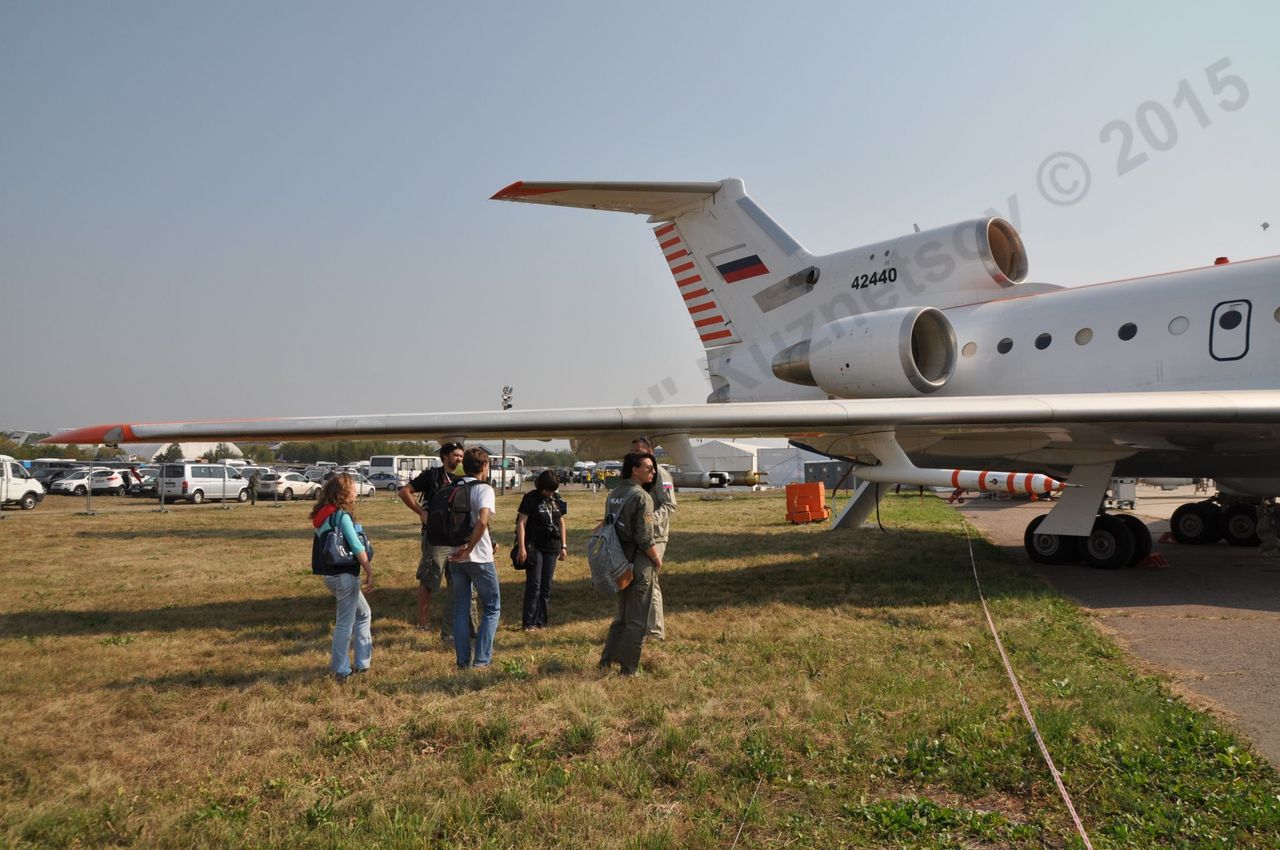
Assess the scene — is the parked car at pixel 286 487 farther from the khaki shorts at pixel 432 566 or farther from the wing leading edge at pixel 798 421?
the khaki shorts at pixel 432 566

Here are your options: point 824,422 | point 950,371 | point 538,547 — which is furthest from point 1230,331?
point 538,547

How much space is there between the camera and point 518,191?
35.9ft

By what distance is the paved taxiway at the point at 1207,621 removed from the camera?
14.9 ft

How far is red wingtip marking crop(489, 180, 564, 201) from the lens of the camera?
35.3 ft

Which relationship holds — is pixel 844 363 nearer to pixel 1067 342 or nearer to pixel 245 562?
pixel 1067 342

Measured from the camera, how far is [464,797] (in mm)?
3436

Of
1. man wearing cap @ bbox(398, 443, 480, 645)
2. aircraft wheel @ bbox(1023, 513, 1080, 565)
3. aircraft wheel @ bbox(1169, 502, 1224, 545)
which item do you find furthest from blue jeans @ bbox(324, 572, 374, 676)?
aircraft wheel @ bbox(1169, 502, 1224, 545)

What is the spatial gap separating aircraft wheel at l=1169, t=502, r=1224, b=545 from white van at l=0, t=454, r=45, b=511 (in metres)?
34.7

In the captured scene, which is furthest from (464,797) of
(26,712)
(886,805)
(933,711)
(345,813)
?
(26,712)

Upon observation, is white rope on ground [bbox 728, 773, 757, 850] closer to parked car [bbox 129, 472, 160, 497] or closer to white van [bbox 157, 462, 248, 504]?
white van [bbox 157, 462, 248, 504]

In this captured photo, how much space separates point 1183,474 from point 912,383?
402 cm

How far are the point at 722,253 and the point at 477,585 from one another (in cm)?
912

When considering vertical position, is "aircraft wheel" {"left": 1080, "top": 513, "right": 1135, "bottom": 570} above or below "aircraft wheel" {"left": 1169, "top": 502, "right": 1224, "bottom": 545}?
above

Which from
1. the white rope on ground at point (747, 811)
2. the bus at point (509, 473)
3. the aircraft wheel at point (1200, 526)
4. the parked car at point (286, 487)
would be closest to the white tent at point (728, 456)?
the bus at point (509, 473)
